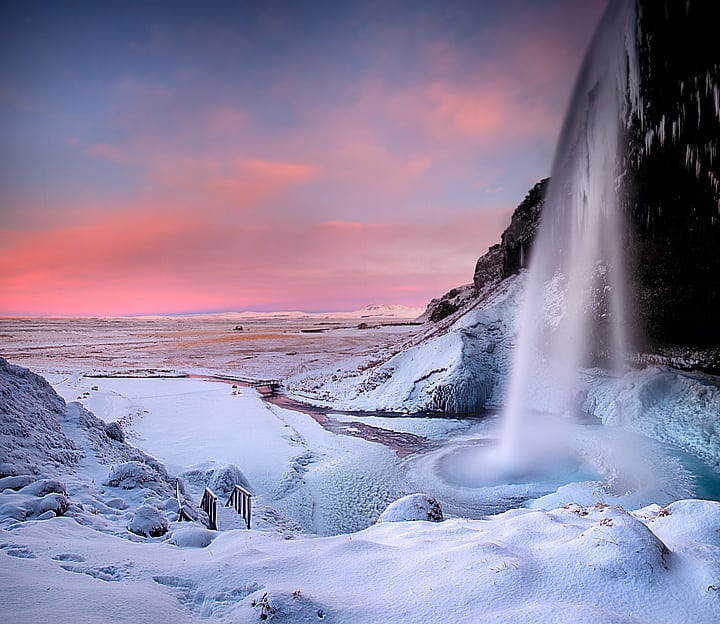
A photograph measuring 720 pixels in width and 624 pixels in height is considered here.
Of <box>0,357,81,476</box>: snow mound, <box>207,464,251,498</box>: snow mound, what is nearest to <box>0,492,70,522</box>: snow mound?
<box>0,357,81,476</box>: snow mound

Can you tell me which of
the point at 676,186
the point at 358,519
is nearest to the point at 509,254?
the point at 676,186

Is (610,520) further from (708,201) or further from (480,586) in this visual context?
(708,201)

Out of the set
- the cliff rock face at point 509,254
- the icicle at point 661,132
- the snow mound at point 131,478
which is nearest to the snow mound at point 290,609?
the snow mound at point 131,478

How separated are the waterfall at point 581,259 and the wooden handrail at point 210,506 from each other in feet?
29.9

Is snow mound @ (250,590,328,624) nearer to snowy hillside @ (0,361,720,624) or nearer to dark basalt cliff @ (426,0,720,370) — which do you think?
snowy hillside @ (0,361,720,624)

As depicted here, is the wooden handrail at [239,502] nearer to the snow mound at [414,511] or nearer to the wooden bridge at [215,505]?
the wooden bridge at [215,505]

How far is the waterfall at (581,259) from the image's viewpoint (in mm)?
14562

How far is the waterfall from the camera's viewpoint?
14.6 m

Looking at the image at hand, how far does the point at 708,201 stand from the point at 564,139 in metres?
7.81

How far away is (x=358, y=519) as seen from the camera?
918 cm

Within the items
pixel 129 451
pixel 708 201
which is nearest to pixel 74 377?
pixel 129 451

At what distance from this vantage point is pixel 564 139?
19375mm

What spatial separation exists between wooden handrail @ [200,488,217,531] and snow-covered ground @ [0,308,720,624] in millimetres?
436

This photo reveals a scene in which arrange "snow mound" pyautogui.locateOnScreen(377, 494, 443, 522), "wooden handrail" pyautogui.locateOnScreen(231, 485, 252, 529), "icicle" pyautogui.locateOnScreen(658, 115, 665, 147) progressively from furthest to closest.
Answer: "icicle" pyautogui.locateOnScreen(658, 115, 665, 147) < "wooden handrail" pyautogui.locateOnScreen(231, 485, 252, 529) < "snow mound" pyautogui.locateOnScreen(377, 494, 443, 522)
